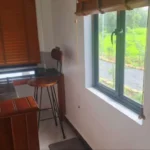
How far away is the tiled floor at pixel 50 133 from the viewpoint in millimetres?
2600

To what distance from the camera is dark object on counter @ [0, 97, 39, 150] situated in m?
0.91

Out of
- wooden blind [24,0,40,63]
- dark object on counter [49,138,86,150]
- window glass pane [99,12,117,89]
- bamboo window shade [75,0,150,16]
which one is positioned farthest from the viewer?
wooden blind [24,0,40,63]

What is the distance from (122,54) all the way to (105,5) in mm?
421

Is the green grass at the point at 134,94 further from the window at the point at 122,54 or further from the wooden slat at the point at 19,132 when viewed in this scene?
the wooden slat at the point at 19,132

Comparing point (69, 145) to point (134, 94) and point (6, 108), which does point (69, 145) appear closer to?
point (134, 94)

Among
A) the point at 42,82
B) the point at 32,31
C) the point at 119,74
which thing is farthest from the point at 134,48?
the point at 32,31

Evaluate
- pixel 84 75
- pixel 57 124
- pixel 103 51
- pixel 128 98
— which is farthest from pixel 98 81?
pixel 57 124

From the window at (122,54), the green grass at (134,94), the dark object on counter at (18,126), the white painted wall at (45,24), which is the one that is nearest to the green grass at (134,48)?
the window at (122,54)

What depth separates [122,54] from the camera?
66.1 inches

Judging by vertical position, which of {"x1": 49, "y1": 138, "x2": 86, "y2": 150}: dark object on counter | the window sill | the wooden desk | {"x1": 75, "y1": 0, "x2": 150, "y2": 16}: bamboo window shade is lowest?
{"x1": 49, "y1": 138, "x2": 86, "y2": 150}: dark object on counter

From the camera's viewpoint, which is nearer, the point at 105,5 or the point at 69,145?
the point at 105,5

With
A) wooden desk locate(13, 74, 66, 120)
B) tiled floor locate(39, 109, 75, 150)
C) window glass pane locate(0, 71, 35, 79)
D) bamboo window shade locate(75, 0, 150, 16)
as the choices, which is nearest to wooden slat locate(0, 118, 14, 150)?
bamboo window shade locate(75, 0, 150, 16)

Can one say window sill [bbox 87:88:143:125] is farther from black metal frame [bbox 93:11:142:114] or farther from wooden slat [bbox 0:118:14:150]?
wooden slat [bbox 0:118:14:150]

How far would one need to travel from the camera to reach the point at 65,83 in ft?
9.83
